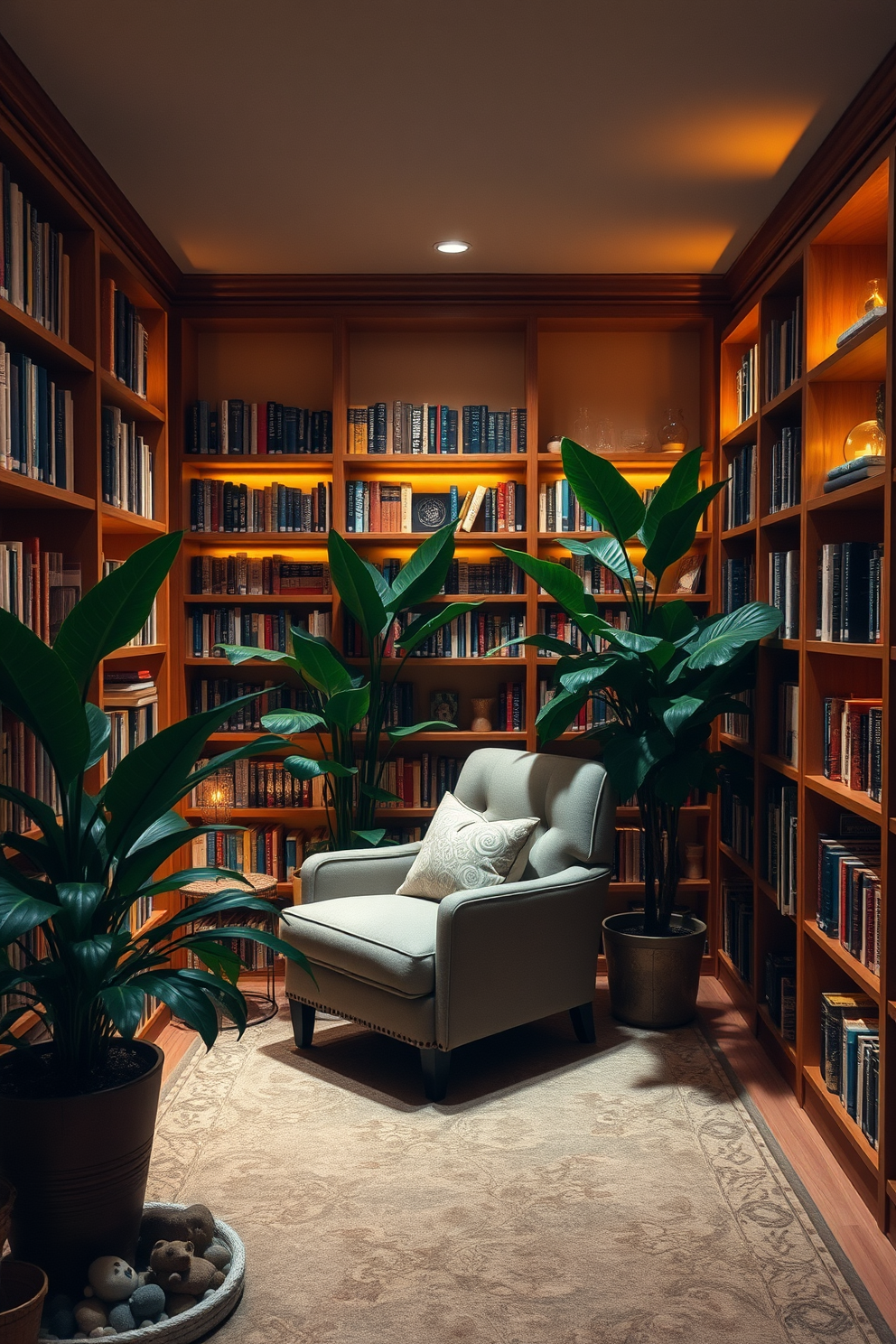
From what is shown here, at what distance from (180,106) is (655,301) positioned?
2051 mm

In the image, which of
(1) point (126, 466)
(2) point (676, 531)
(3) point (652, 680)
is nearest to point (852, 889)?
(3) point (652, 680)

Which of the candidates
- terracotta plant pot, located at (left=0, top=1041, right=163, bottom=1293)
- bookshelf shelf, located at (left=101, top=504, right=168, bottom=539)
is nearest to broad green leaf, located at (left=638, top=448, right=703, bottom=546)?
bookshelf shelf, located at (left=101, top=504, right=168, bottom=539)

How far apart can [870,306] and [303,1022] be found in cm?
266

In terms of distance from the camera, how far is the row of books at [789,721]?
318 cm

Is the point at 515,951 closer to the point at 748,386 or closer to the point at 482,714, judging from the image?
the point at 482,714

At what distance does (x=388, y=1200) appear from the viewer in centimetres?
253

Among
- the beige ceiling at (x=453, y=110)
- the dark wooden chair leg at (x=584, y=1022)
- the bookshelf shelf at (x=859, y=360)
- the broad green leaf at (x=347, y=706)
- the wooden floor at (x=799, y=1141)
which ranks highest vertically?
the beige ceiling at (x=453, y=110)

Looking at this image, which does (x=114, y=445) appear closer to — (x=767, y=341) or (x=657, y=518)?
(x=657, y=518)

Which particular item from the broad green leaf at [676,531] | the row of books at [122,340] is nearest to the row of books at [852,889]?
the broad green leaf at [676,531]

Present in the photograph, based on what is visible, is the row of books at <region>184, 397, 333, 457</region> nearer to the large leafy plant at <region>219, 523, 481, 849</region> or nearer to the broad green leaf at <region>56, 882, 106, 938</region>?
the large leafy plant at <region>219, 523, 481, 849</region>

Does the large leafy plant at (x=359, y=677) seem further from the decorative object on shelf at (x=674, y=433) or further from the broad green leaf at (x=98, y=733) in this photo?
the broad green leaf at (x=98, y=733)

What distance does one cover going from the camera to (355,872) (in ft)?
11.9

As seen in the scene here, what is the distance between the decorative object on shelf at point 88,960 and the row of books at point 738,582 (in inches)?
86.6

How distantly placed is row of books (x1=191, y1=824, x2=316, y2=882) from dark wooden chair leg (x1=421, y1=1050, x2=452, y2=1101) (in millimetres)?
1348
